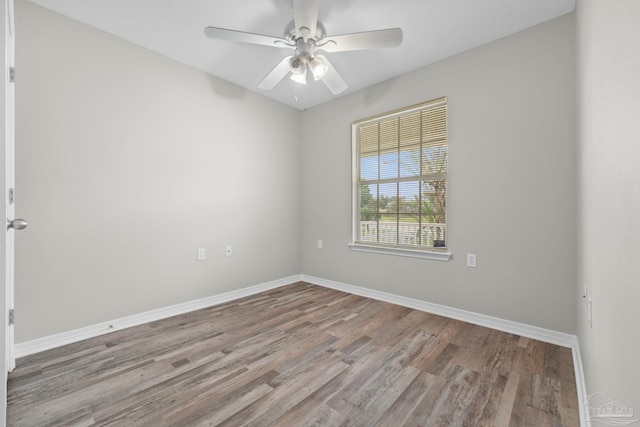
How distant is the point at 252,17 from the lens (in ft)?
7.01

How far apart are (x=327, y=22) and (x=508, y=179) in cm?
194

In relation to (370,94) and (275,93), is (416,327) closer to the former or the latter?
(370,94)

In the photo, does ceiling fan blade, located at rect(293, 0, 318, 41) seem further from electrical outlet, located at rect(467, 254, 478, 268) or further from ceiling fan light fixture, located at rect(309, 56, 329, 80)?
electrical outlet, located at rect(467, 254, 478, 268)

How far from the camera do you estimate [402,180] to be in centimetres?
306

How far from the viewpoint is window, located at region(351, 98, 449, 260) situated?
2.78 metres

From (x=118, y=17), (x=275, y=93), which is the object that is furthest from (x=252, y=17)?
(x=275, y=93)

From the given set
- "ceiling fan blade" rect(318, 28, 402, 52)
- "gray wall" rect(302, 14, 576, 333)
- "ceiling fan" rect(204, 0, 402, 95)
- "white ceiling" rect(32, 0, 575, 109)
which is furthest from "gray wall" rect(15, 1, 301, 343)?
"gray wall" rect(302, 14, 576, 333)

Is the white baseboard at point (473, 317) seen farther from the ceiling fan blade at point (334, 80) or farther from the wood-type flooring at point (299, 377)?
the ceiling fan blade at point (334, 80)

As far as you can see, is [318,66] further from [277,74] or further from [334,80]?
[277,74]

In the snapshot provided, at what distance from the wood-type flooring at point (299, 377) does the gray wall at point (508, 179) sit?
1.17ft

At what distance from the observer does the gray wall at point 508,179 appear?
209 centimetres

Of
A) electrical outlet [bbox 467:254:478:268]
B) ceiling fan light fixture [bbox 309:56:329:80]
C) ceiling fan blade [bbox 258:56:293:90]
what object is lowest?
electrical outlet [bbox 467:254:478:268]

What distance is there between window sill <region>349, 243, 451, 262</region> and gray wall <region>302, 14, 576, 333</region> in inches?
2.4

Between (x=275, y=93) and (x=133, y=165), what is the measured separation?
1827 millimetres
